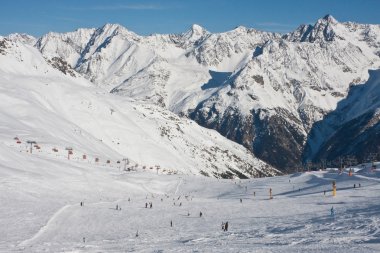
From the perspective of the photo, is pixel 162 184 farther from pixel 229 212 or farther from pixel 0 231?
pixel 0 231

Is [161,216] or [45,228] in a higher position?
[161,216]

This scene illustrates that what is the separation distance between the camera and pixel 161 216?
67.6 m

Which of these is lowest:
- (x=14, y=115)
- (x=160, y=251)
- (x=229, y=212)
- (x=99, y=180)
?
(x=160, y=251)

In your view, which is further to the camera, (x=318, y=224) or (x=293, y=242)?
(x=318, y=224)

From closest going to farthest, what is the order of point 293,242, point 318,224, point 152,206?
point 293,242, point 318,224, point 152,206

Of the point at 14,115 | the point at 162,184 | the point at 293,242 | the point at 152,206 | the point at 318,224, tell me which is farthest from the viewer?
the point at 14,115

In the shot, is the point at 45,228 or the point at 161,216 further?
the point at 161,216

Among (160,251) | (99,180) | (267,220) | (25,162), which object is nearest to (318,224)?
(267,220)

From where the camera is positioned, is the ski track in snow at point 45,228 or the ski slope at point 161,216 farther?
the ski track in snow at point 45,228

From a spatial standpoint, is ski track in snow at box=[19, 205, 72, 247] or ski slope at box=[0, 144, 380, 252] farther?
ski track in snow at box=[19, 205, 72, 247]

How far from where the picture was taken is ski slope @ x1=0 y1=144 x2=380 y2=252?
140ft

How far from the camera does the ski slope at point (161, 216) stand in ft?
140

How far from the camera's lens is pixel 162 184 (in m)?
124

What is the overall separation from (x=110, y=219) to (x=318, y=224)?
26217 mm
